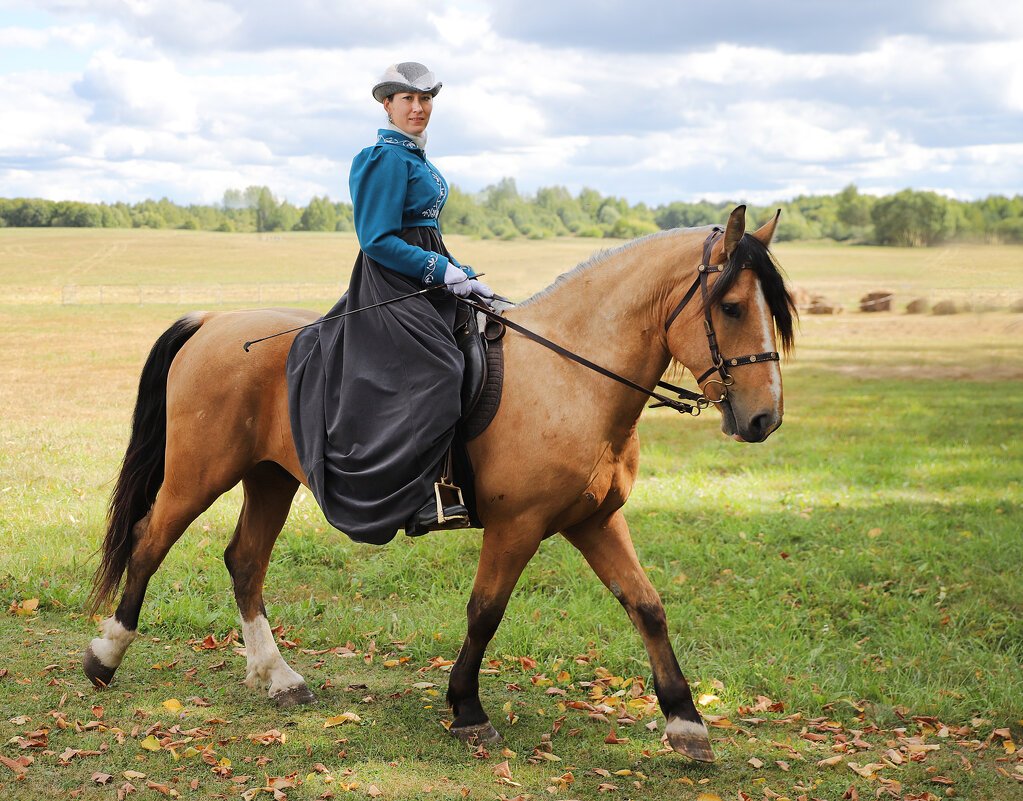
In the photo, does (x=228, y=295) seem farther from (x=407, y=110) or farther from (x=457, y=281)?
(x=457, y=281)

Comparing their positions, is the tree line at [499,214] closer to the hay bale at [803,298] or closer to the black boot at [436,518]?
the hay bale at [803,298]

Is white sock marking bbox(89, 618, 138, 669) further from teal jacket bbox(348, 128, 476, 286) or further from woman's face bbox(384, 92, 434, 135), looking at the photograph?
woman's face bbox(384, 92, 434, 135)

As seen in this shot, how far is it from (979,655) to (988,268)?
3.55 metres

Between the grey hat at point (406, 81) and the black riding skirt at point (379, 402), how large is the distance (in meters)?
0.65

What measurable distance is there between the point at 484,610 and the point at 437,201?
2005 millimetres

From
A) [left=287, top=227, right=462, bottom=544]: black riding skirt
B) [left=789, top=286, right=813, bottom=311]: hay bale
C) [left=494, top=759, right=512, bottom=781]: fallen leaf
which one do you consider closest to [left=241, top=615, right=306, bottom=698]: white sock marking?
[left=287, top=227, right=462, bottom=544]: black riding skirt

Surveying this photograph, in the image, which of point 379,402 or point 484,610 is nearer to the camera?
point 379,402

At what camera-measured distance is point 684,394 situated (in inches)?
157

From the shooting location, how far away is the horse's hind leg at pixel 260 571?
4797 millimetres

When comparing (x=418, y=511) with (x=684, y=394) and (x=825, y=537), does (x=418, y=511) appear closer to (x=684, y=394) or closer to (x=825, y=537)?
(x=684, y=394)

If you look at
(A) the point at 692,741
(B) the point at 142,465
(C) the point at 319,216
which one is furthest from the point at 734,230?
(C) the point at 319,216

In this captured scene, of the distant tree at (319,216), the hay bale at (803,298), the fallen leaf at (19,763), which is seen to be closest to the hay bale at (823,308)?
the hay bale at (803,298)

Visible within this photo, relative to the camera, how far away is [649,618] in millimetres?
4168

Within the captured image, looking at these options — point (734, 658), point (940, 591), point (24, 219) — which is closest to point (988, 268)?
point (734, 658)
